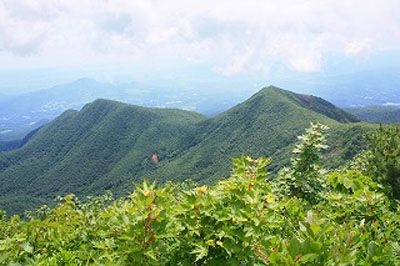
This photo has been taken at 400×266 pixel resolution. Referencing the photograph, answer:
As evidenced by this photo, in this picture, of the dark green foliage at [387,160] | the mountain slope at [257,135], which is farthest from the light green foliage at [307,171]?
the mountain slope at [257,135]

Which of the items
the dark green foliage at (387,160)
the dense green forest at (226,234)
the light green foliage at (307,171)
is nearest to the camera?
the dense green forest at (226,234)

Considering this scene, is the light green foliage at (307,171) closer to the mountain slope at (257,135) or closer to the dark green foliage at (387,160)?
the dark green foliage at (387,160)

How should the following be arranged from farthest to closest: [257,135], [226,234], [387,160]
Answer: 1. [257,135]
2. [387,160]
3. [226,234]

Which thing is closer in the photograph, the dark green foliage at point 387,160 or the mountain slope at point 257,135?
the dark green foliage at point 387,160

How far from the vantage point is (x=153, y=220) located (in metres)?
3.46

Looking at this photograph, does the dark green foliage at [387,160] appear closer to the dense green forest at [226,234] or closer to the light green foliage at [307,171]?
the light green foliage at [307,171]

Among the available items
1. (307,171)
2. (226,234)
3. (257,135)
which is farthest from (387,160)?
(257,135)

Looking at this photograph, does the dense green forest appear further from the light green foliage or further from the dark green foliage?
the dark green foliage

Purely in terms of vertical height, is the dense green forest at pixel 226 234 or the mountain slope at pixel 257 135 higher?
the dense green forest at pixel 226 234

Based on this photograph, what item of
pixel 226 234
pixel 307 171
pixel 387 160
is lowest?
pixel 307 171

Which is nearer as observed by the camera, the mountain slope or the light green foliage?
the light green foliage

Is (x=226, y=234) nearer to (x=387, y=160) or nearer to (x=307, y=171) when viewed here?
(x=307, y=171)

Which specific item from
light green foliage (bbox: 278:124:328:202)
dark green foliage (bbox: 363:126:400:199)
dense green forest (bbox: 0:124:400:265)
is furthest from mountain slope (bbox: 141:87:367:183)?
dense green forest (bbox: 0:124:400:265)

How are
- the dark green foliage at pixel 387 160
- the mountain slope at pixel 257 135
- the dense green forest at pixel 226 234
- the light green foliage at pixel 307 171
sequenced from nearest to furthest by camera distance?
the dense green forest at pixel 226 234 < the light green foliage at pixel 307 171 < the dark green foliage at pixel 387 160 < the mountain slope at pixel 257 135
